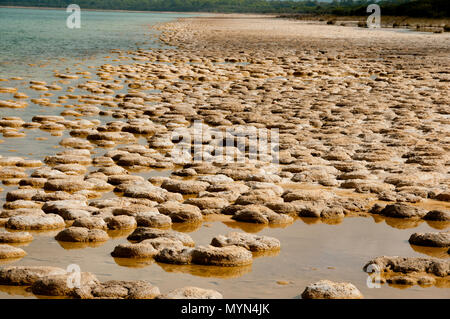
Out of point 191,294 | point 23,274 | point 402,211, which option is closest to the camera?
point 191,294

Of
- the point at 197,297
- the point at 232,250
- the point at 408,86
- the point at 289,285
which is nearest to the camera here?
the point at 197,297

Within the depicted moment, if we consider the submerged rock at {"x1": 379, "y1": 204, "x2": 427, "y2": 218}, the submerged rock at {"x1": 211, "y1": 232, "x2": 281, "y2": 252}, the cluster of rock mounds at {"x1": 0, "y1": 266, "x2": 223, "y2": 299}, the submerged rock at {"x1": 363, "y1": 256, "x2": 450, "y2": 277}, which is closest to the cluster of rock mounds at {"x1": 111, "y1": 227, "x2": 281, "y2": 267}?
the submerged rock at {"x1": 211, "y1": 232, "x2": 281, "y2": 252}

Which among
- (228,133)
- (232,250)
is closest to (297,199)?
(232,250)

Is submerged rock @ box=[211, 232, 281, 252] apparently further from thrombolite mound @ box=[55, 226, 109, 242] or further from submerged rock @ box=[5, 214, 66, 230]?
submerged rock @ box=[5, 214, 66, 230]

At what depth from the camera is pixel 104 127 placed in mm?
9328

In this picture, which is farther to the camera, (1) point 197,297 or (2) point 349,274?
(2) point 349,274

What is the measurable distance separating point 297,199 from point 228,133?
336 cm

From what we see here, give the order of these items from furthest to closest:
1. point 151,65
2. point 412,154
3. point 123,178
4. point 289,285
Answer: point 151,65 < point 412,154 < point 123,178 < point 289,285

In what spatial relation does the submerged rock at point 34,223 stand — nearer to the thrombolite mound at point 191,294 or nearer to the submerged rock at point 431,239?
the thrombolite mound at point 191,294

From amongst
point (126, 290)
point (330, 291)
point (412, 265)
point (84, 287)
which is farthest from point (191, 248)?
point (412, 265)

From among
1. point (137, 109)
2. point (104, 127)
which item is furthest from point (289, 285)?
point (137, 109)

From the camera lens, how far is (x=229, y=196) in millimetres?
6047

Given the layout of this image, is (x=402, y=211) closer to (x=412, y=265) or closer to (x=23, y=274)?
(x=412, y=265)

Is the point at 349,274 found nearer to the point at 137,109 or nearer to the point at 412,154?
the point at 412,154
